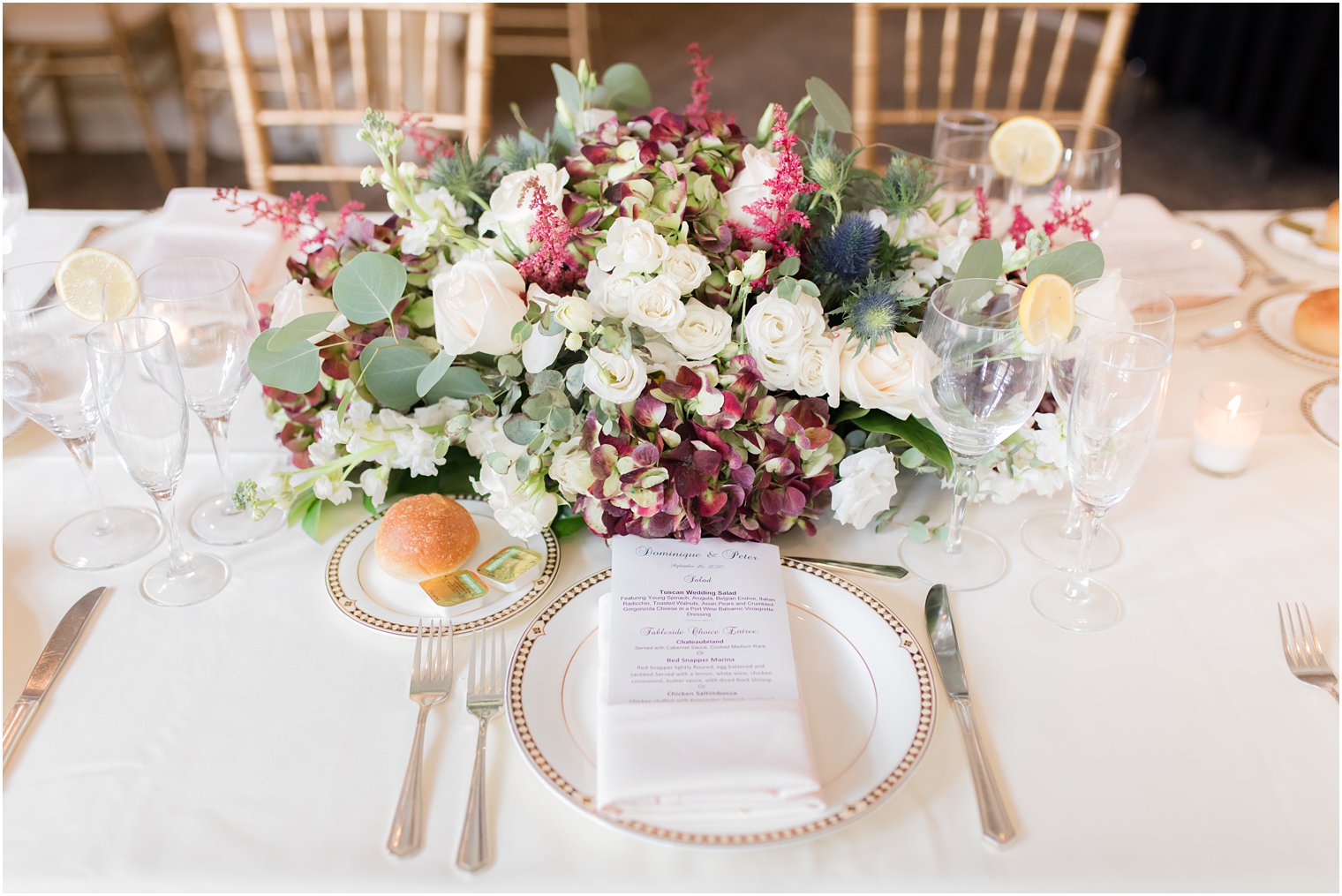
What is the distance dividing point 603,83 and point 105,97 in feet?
10.1

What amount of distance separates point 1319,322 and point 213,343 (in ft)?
4.20

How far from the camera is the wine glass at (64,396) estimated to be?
0.90 metres

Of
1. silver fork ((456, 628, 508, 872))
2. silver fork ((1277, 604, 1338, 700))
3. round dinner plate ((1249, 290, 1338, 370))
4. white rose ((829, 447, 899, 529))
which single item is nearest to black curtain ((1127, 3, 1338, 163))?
round dinner plate ((1249, 290, 1338, 370))

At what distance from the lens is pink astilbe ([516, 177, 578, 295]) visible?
89 cm

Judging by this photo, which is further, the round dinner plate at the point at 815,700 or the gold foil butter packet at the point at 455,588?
the gold foil butter packet at the point at 455,588

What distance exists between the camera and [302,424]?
39.7 inches

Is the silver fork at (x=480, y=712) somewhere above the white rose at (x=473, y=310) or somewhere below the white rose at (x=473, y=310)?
below

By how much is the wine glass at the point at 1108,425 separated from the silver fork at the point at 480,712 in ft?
1.61

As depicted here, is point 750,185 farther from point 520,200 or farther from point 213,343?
point 213,343

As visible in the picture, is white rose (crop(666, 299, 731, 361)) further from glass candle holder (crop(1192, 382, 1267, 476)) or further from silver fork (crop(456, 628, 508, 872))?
glass candle holder (crop(1192, 382, 1267, 476))

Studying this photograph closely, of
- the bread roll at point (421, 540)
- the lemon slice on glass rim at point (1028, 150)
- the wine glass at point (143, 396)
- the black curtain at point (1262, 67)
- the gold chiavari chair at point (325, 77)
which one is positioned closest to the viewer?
the wine glass at point (143, 396)

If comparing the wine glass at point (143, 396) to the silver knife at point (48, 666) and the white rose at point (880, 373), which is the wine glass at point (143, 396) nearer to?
the silver knife at point (48, 666)

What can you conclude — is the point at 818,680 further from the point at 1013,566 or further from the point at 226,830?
the point at 226,830

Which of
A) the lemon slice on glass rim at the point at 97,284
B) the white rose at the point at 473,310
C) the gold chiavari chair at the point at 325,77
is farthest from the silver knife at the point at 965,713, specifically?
the gold chiavari chair at the point at 325,77
